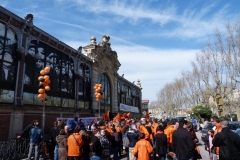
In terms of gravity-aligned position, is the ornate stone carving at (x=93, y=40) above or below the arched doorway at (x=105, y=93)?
above

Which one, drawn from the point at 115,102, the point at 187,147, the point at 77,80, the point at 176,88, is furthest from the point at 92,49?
the point at 176,88

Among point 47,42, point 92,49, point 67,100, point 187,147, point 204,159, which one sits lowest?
point 204,159

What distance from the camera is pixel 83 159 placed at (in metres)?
6.99

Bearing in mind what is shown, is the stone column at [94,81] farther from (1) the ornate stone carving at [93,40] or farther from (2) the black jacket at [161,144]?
(2) the black jacket at [161,144]

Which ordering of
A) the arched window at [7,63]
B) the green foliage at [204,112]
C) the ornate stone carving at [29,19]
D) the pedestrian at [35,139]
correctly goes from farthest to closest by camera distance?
1. the green foliage at [204,112]
2. the ornate stone carving at [29,19]
3. the arched window at [7,63]
4. the pedestrian at [35,139]

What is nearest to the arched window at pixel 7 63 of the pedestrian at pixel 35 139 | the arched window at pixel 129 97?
the pedestrian at pixel 35 139

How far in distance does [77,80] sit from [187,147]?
14.9 metres

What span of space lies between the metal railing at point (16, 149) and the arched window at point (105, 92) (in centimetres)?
1444

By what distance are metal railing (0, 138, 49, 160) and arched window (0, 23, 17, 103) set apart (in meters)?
3.46

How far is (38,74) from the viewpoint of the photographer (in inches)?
551

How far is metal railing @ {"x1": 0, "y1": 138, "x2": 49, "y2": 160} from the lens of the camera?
827 cm

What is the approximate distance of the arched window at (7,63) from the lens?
36.7 feet

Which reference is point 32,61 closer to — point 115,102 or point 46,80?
point 46,80

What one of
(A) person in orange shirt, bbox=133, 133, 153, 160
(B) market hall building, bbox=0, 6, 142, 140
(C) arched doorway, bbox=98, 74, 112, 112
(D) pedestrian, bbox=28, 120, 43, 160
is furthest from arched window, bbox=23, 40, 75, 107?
(A) person in orange shirt, bbox=133, 133, 153, 160
